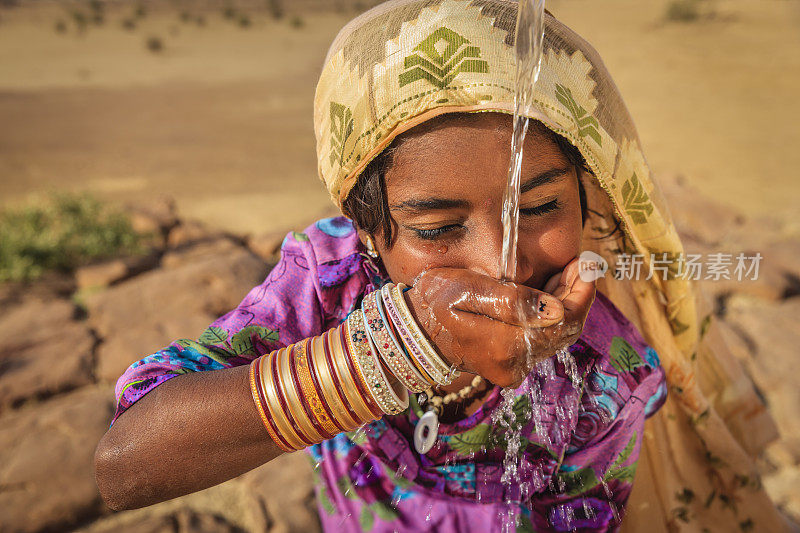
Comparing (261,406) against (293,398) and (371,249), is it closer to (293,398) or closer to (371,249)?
(293,398)

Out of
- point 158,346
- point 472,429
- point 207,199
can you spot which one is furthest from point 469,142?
point 207,199

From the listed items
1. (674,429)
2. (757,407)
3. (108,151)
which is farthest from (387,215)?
(108,151)

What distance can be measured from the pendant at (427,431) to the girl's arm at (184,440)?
0.42 meters

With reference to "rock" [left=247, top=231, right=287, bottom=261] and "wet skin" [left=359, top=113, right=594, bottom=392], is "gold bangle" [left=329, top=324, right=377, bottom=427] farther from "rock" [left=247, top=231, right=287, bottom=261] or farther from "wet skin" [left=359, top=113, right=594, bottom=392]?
"rock" [left=247, top=231, right=287, bottom=261]

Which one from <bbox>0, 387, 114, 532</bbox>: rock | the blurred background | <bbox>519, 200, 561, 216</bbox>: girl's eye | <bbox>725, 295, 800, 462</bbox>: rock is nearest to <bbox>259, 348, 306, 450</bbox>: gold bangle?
<bbox>519, 200, 561, 216</bbox>: girl's eye

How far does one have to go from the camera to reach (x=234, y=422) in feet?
4.15

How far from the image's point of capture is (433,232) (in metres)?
1.32

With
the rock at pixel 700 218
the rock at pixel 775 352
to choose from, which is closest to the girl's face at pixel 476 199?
the rock at pixel 775 352

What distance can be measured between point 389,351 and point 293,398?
0.78 ft

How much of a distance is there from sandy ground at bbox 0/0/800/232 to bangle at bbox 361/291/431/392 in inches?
33.1

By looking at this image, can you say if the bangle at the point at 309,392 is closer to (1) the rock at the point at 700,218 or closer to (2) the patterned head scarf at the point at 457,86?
(2) the patterned head scarf at the point at 457,86

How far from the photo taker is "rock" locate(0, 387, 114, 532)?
243cm

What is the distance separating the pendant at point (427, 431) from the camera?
1.58 metres

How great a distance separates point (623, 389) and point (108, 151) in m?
9.55
